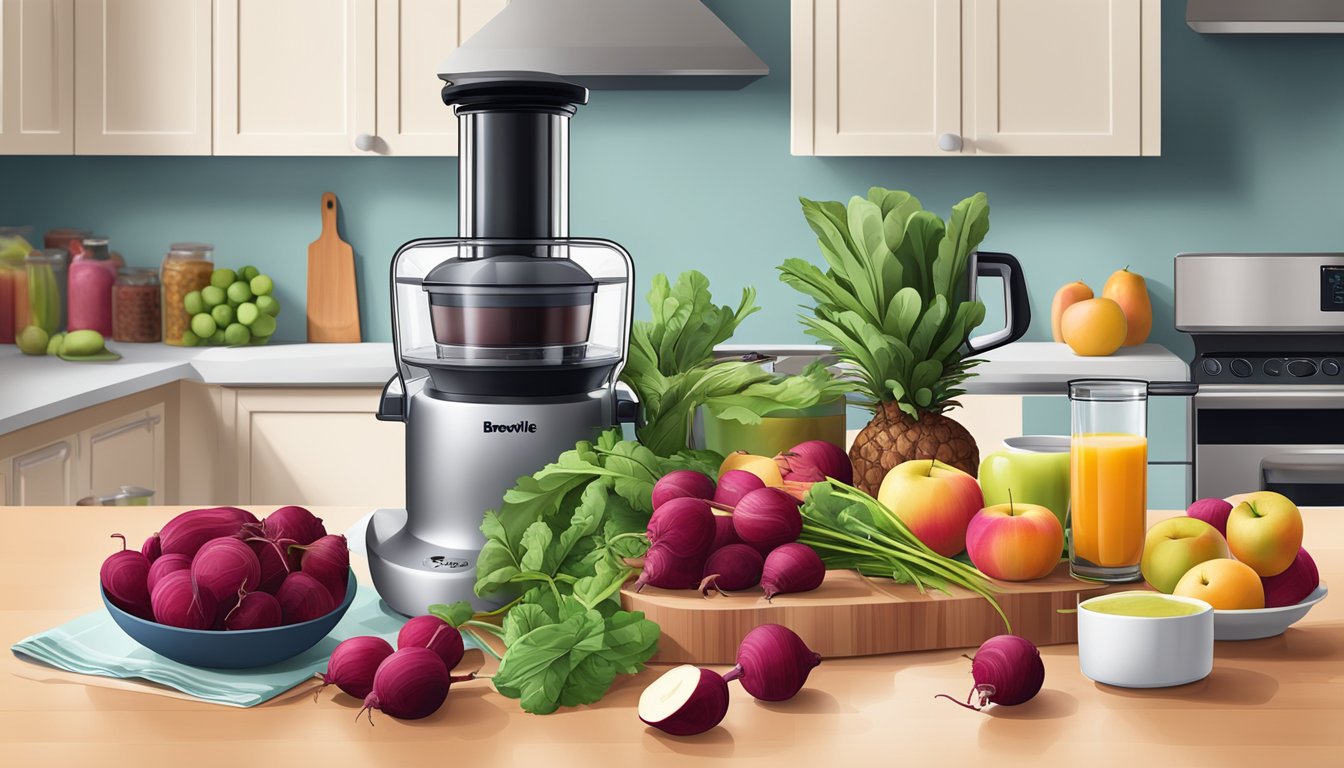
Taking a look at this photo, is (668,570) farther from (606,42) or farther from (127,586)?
(606,42)

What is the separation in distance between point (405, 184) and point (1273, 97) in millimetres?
2566

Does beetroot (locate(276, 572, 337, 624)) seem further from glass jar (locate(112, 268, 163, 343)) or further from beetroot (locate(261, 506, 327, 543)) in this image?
glass jar (locate(112, 268, 163, 343))

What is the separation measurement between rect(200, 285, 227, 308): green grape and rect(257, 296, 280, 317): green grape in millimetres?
104

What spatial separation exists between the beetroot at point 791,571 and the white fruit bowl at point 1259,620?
1.04ft

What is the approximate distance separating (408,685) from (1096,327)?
286 centimetres

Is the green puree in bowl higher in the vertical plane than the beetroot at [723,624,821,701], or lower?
higher

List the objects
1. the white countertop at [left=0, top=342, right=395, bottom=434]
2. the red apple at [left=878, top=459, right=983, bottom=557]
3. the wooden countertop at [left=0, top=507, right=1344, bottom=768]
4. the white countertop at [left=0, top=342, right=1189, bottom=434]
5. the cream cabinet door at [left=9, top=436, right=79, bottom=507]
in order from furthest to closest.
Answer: the white countertop at [left=0, top=342, right=1189, bottom=434] < the white countertop at [left=0, top=342, right=395, bottom=434] < the cream cabinet door at [left=9, top=436, right=79, bottom=507] < the red apple at [left=878, top=459, right=983, bottom=557] < the wooden countertop at [left=0, top=507, right=1344, bottom=768]

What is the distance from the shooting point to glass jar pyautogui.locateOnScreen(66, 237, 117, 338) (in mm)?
3658

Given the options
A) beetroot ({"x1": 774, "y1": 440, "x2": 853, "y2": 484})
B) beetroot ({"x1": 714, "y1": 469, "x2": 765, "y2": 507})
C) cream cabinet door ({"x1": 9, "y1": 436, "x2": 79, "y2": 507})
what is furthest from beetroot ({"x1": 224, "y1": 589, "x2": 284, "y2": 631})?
cream cabinet door ({"x1": 9, "y1": 436, "x2": 79, "y2": 507})

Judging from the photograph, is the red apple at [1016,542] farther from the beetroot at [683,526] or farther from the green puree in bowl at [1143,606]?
the beetroot at [683,526]

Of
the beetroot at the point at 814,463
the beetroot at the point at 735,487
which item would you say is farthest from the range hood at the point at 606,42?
the beetroot at the point at 735,487

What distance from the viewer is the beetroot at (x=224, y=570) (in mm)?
922

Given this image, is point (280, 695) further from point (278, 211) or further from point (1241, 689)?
point (278, 211)

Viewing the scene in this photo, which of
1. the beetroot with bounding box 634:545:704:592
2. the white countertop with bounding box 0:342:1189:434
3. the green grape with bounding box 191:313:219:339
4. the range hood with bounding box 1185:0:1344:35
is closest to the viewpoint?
the beetroot with bounding box 634:545:704:592
